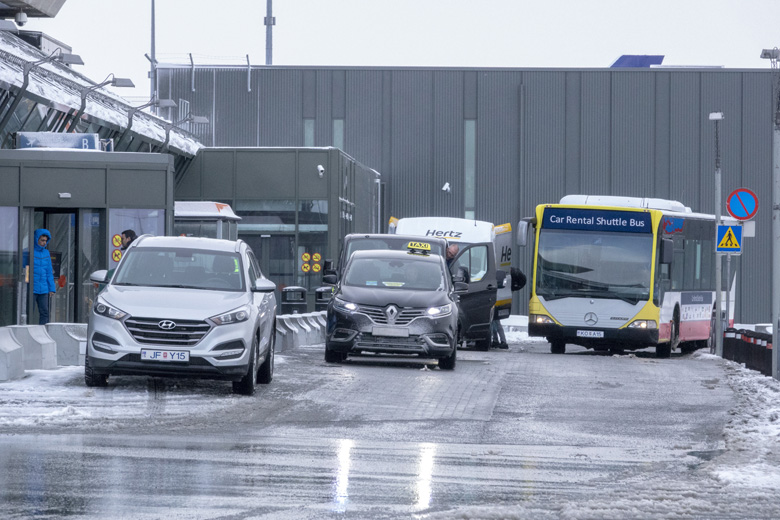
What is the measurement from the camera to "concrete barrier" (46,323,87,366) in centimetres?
1759

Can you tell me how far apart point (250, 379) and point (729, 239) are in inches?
685

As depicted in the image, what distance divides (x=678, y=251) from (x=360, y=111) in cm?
2772

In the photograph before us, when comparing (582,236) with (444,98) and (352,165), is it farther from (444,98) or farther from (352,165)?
(444,98)

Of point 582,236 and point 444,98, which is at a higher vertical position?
point 444,98

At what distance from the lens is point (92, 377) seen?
14.2 metres

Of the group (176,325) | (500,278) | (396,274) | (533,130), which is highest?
(533,130)

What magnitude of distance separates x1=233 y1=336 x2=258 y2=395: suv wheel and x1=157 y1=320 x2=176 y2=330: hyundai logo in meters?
0.91

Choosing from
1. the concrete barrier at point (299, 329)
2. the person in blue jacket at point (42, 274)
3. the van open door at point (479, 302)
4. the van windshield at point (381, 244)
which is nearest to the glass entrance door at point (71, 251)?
the person in blue jacket at point (42, 274)

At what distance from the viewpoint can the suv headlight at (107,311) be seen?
546 inches

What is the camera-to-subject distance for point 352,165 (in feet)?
142

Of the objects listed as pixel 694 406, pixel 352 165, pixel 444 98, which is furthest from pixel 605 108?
pixel 694 406

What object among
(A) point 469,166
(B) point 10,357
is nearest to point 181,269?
(B) point 10,357

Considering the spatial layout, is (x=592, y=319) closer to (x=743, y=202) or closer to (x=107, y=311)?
(x=743, y=202)

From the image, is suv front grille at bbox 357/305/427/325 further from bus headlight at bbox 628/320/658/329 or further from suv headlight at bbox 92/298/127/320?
bus headlight at bbox 628/320/658/329
